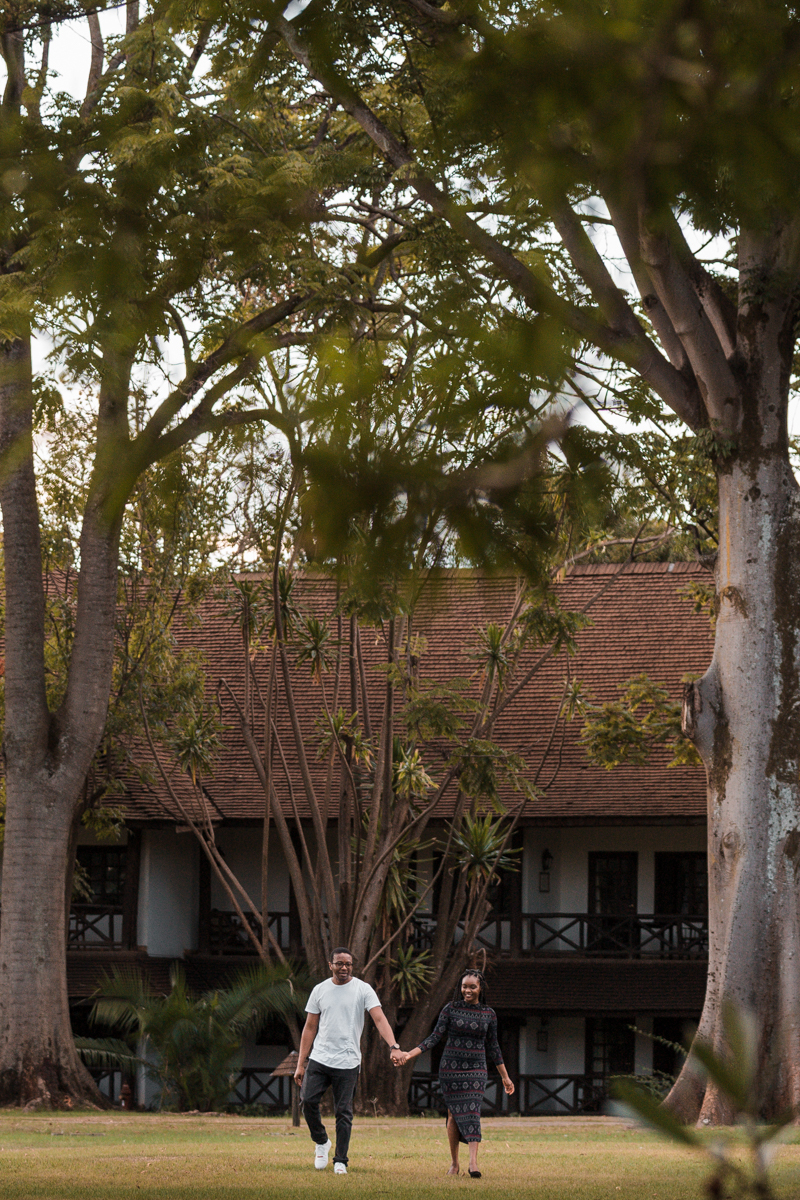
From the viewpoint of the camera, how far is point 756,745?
40.8 feet

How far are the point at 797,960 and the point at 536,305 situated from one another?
31.2 ft

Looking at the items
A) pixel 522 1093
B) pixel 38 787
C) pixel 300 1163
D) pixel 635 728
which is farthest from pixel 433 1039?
pixel 522 1093

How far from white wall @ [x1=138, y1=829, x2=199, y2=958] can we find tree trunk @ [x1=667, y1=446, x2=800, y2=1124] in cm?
1221

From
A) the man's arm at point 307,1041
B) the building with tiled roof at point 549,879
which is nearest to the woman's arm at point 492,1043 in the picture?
the man's arm at point 307,1041

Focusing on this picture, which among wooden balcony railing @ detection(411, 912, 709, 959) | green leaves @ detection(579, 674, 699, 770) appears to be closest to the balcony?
wooden balcony railing @ detection(411, 912, 709, 959)

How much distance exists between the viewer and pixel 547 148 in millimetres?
3840

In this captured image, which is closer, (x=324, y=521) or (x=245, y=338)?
(x=324, y=521)

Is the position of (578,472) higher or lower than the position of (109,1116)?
higher

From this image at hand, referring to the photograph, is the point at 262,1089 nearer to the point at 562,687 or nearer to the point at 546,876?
the point at 546,876

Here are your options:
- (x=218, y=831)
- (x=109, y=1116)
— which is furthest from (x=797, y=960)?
(x=218, y=831)

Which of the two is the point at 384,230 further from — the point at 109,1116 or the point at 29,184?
the point at 29,184

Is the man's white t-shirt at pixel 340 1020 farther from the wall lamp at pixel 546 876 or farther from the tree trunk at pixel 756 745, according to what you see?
the wall lamp at pixel 546 876

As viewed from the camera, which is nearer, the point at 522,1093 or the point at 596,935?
the point at 522,1093

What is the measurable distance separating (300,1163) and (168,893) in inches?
549
